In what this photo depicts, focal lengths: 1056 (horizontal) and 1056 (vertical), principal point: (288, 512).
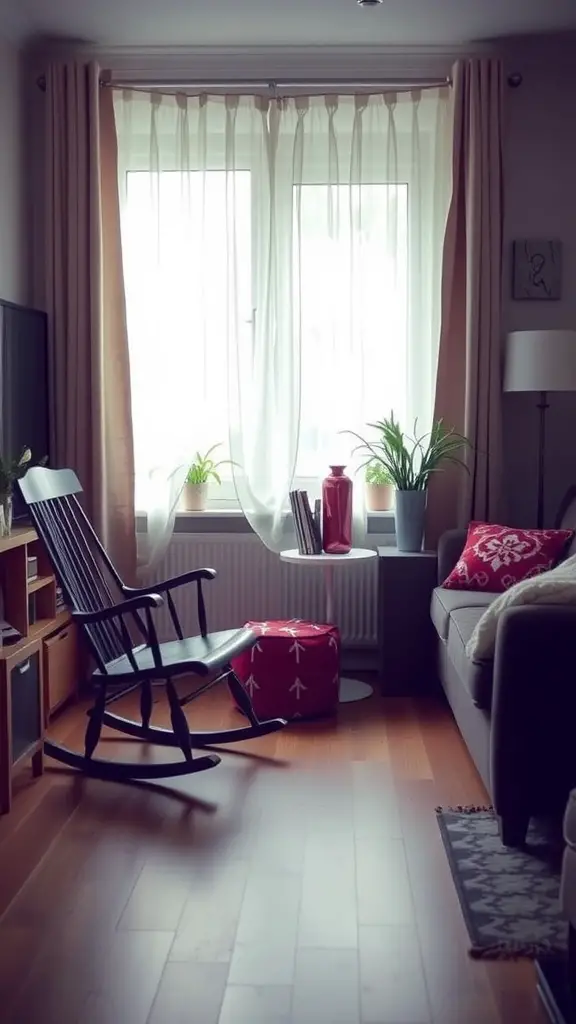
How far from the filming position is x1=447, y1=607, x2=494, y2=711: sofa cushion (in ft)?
9.73

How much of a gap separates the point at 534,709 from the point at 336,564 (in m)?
1.61

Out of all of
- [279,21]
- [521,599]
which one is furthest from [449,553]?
[279,21]

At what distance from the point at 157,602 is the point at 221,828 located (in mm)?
715

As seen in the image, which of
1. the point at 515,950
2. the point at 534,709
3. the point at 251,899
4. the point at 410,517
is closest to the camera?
the point at 515,950

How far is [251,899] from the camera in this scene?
2566 millimetres

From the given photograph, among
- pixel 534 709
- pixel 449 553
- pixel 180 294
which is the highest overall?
pixel 180 294

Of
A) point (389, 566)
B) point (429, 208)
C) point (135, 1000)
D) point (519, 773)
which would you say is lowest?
point (135, 1000)

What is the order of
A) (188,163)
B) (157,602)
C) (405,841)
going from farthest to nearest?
(188,163)
(157,602)
(405,841)

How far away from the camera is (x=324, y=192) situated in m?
4.68

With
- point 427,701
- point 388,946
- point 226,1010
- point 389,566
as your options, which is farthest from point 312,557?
point 226,1010

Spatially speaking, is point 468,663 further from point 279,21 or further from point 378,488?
point 279,21

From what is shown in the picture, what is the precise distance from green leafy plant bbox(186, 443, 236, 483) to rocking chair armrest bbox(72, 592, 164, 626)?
1.42m

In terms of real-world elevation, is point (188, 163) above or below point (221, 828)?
above

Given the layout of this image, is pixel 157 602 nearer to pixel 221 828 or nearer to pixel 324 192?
pixel 221 828
